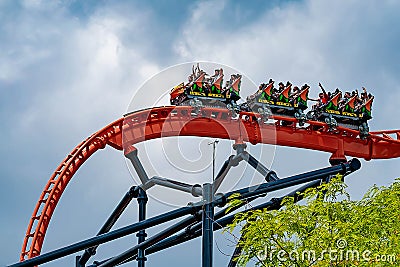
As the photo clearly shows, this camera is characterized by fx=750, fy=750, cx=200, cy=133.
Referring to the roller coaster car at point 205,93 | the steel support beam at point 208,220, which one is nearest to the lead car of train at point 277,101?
the roller coaster car at point 205,93

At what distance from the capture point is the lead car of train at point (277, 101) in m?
11.9

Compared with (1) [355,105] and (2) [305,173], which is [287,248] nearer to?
(2) [305,173]

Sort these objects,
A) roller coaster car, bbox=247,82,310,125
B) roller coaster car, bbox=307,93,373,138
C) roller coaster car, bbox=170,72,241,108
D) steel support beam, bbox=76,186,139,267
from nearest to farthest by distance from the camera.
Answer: steel support beam, bbox=76,186,139,267
roller coaster car, bbox=170,72,241,108
roller coaster car, bbox=247,82,310,125
roller coaster car, bbox=307,93,373,138

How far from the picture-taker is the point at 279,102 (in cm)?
1270

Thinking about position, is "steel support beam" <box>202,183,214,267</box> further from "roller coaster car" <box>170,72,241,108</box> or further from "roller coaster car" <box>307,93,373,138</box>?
"roller coaster car" <box>307,93,373,138</box>

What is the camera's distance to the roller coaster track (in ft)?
37.7

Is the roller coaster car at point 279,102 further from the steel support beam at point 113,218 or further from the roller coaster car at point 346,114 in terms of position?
the steel support beam at point 113,218

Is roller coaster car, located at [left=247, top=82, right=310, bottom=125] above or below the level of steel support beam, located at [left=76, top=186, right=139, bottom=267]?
above

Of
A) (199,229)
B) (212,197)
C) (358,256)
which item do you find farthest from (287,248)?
(199,229)

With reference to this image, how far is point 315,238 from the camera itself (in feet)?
21.5

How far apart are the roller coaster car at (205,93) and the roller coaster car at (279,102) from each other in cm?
44

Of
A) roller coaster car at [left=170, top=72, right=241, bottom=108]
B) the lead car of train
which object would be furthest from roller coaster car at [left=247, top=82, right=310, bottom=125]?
roller coaster car at [left=170, top=72, right=241, bottom=108]

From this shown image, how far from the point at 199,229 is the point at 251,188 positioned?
148cm

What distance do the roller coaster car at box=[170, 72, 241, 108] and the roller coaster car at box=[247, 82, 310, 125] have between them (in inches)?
17.2
